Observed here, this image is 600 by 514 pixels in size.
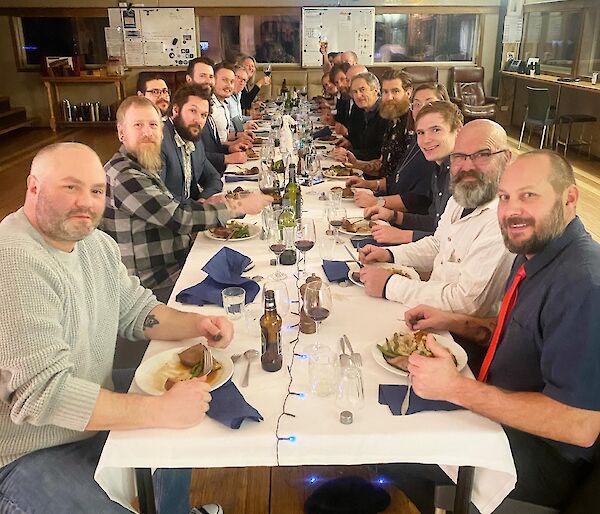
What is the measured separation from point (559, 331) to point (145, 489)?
1017 millimetres

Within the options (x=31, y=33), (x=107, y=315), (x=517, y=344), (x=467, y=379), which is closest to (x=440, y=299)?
(x=517, y=344)

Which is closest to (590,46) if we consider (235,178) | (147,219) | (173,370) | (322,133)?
(322,133)

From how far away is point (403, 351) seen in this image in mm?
1535

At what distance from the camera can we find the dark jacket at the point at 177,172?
3.16 metres

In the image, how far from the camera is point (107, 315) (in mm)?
1650

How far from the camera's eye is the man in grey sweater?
1.28m

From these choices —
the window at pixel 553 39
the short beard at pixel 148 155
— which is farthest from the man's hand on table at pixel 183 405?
the window at pixel 553 39

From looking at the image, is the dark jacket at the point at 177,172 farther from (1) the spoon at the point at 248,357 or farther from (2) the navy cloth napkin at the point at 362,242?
(1) the spoon at the point at 248,357

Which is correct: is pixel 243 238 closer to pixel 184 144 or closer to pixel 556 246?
pixel 184 144

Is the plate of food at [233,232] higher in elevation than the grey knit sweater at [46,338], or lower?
lower

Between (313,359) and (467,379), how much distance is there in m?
0.38

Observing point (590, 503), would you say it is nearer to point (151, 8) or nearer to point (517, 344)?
point (517, 344)

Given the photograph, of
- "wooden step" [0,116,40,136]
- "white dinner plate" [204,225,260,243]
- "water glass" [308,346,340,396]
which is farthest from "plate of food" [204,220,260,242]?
"wooden step" [0,116,40,136]

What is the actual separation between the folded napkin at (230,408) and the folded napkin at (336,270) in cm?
77
